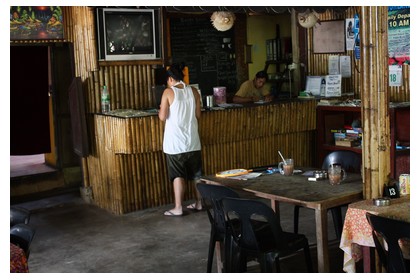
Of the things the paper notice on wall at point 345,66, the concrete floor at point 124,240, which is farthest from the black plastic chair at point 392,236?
the paper notice on wall at point 345,66

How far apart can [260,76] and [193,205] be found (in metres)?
2.51

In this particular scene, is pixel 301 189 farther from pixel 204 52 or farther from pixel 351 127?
pixel 204 52

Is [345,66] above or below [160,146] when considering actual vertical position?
above

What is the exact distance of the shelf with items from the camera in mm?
8703

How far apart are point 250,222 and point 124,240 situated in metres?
2.56

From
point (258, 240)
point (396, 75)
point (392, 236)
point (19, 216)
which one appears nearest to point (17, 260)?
point (19, 216)

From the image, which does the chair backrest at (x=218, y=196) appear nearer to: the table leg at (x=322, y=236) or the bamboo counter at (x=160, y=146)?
the table leg at (x=322, y=236)

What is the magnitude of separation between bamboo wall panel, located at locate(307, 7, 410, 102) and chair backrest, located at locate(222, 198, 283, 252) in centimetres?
462

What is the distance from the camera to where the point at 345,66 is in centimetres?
1021

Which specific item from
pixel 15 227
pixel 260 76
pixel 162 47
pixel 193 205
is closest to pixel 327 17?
pixel 260 76

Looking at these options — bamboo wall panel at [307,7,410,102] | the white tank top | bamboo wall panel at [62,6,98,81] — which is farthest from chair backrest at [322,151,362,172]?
bamboo wall panel at [62,6,98,81]

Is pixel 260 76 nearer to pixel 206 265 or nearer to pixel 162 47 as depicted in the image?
pixel 162 47

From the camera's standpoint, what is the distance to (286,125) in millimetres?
9406

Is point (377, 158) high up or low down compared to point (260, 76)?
down
